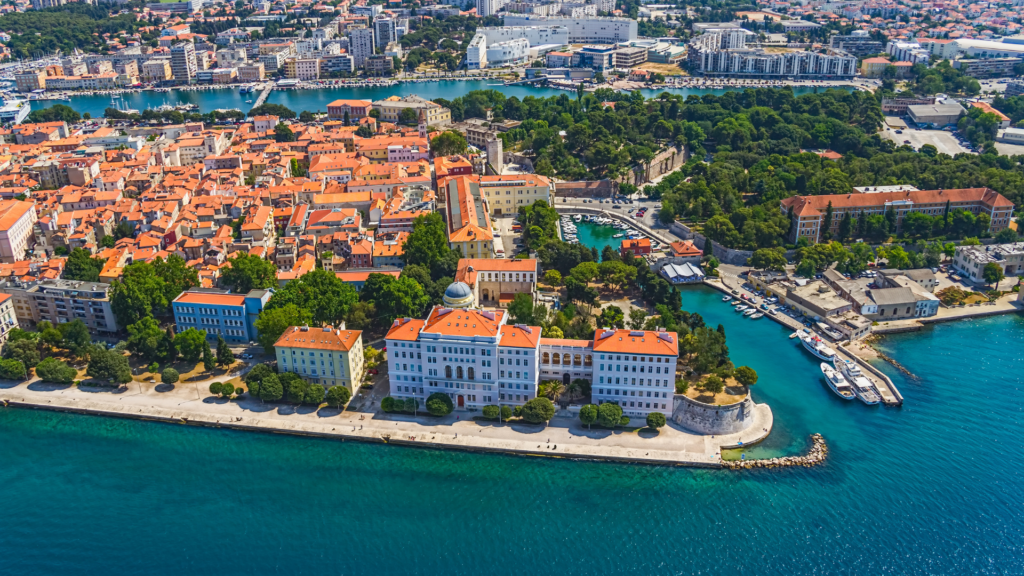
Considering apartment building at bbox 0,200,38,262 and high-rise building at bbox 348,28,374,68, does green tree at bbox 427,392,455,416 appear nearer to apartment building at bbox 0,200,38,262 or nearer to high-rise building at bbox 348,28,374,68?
apartment building at bbox 0,200,38,262

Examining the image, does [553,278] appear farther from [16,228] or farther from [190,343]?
[16,228]

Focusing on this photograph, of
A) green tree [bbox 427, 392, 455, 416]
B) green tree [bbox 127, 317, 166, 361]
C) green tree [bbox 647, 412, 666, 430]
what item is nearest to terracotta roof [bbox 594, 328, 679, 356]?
green tree [bbox 647, 412, 666, 430]

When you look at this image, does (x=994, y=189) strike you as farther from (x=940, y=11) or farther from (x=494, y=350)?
(x=940, y=11)

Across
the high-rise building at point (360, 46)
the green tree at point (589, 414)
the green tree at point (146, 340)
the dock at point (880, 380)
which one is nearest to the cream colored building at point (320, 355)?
the green tree at point (146, 340)

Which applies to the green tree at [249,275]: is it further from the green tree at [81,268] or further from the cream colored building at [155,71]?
the cream colored building at [155,71]

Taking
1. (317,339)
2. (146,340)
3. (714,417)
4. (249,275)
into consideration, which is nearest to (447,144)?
(249,275)

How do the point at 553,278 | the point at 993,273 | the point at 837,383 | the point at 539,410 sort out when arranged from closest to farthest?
the point at 539,410 < the point at 837,383 < the point at 993,273 < the point at 553,278

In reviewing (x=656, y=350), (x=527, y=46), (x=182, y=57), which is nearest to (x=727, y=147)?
(x=656, y=350)
